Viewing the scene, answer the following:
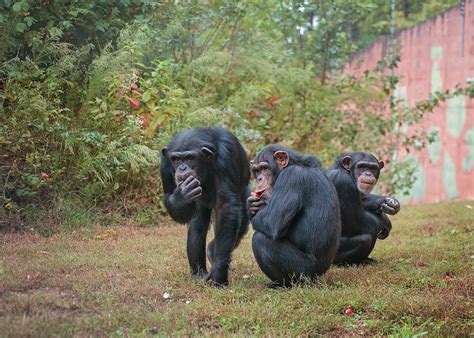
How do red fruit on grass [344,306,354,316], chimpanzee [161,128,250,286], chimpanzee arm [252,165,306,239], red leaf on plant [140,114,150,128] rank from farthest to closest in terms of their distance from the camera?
red leaf on plant [140,114,150,128], chimpanzee [161,128,250,286], chimpanzee arm [252,165,306,239], red fruit on grass [344,306,354,316]

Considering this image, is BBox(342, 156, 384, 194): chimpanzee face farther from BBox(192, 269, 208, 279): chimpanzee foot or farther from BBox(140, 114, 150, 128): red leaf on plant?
BBox(140, 114, 150, 128): red leaf on plant

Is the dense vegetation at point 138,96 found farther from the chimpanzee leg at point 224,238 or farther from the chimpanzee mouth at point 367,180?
the chimpanzee mouth at point 367,180

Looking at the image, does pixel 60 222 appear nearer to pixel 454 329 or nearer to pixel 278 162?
pixel 278 162

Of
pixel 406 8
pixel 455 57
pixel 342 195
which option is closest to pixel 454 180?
pixel 455 57

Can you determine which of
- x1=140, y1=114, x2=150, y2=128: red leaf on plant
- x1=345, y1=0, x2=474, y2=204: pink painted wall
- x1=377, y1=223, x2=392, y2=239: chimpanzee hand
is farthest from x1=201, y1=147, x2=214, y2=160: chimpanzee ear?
x1=345, y1=0, x2=474, y2=204: pink painted wall

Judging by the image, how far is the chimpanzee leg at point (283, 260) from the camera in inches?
244

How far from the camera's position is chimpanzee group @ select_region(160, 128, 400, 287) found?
6.21 m

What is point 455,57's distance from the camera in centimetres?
1891

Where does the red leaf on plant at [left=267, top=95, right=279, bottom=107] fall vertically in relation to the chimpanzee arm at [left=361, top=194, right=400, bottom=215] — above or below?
above

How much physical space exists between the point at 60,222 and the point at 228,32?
666 centimetres

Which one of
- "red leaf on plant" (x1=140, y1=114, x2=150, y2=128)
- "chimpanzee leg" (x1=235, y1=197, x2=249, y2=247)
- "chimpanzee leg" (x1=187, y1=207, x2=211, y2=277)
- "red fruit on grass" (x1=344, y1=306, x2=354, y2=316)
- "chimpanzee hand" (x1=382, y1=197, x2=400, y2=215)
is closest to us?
"red fruit on grass" (x1=344, y1=306, x2=354, y2=316)

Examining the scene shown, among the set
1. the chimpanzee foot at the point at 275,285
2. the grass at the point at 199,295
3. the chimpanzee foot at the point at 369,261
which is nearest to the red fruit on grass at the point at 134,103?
the grass at the point at 199,295

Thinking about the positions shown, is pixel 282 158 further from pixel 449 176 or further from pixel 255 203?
pixel 449 176

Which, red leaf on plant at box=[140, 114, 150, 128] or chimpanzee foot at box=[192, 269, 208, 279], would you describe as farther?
red leaf on plant at box=[140, 114, 150, 128]
